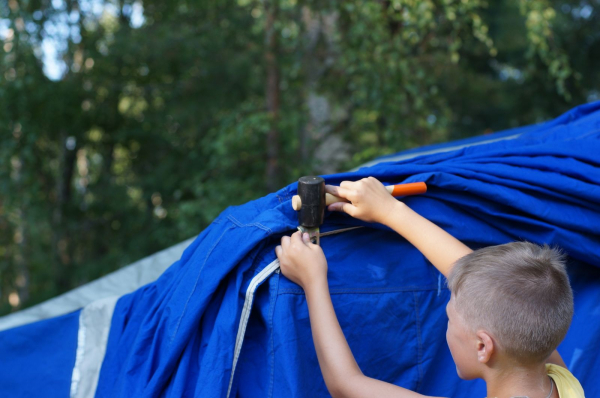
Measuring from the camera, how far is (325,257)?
3.91 feet

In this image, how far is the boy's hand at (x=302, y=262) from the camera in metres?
1.10

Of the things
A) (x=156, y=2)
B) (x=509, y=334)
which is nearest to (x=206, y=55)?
(x=156, y=2)

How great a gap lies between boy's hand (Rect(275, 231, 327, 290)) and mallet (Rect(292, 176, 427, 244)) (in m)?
0.04

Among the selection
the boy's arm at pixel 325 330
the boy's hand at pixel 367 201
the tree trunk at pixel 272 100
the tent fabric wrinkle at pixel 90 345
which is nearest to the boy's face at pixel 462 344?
the boy's arm at pixel 325 330

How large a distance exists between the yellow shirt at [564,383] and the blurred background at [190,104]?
2.49 metres

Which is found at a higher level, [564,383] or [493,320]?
[493,320]

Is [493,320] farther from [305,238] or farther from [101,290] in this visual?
[101,290]

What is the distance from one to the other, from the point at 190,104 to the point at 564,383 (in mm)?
5156

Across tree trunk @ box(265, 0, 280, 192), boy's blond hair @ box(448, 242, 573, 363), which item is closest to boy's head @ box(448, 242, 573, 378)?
boy's blond hair @ box(448, 242, 573, 363)

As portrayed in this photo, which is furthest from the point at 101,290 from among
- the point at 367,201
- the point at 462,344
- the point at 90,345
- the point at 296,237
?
the point at 462,344

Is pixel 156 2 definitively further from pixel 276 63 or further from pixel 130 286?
pixel 130 286

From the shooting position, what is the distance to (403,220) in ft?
3.92

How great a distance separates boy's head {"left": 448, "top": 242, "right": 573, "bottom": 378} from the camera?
0.95m

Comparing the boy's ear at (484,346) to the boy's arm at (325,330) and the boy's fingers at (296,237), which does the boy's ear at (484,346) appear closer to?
the boy's arm at (325,330)
